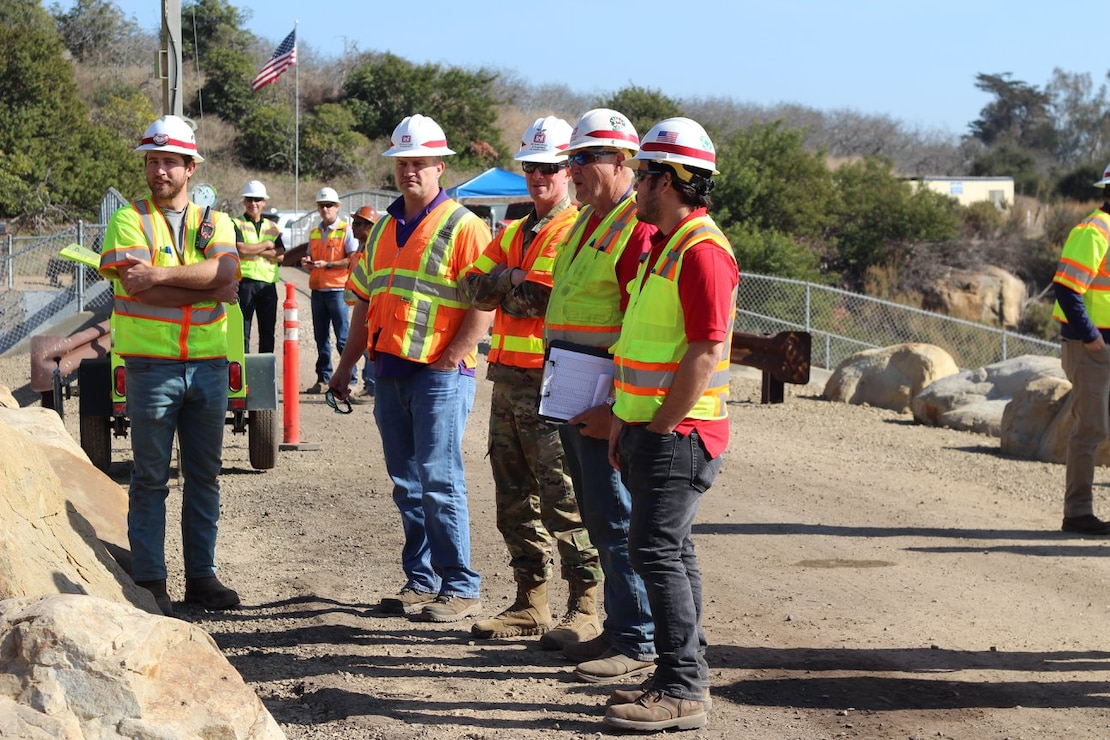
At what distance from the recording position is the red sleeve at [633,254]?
5168mm

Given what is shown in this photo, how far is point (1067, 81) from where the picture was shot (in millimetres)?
91188

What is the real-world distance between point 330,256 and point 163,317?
8.58 metres

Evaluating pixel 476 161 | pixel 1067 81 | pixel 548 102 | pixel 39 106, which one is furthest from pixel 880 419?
pixel 1067 81

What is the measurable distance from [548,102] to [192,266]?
8453 cm

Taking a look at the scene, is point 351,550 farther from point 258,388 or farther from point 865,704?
point 865,704

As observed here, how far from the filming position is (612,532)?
17.2 feet

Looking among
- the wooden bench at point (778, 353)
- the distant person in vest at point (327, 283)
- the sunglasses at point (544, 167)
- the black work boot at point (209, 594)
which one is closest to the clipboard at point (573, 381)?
the sunglasses at point (544, 167)

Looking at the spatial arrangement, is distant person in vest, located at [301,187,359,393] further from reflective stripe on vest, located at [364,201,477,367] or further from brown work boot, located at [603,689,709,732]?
brown work boot, located at [603,689,709,732]

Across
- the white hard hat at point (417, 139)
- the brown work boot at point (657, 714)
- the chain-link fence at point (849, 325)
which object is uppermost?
the white hard hat at point (417, 139)

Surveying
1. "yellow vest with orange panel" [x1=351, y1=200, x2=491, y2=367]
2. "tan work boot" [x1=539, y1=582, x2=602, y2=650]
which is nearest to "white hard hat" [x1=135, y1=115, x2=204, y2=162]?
"yellow vest with orange panel" [x1=351, y1=200, x2=491, y2=367]

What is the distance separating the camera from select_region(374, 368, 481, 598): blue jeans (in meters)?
6.16

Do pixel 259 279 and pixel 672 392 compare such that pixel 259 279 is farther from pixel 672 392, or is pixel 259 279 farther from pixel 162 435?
pixel 672 392

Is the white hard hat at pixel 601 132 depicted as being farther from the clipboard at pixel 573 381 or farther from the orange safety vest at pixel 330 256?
the orange safety vest at pixel 330 256

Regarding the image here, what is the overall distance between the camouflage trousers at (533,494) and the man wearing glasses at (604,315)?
0.29 metres
